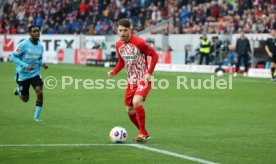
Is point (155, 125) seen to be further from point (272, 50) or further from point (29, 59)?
point (272, 50)

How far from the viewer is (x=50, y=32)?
156 ft

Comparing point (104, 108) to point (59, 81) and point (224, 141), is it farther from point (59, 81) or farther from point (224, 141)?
point (59, 81)

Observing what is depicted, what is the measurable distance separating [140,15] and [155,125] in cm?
3093

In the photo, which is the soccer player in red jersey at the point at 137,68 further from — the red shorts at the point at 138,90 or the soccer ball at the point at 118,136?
the soccer ball at the point at 118,136

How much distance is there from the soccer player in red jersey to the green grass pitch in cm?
51

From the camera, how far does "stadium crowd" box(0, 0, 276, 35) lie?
120ft

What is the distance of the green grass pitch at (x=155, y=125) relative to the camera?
10195mm

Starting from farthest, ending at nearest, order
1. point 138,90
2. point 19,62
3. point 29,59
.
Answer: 1. point 29,59
2. point 19,62
3. point 138,90

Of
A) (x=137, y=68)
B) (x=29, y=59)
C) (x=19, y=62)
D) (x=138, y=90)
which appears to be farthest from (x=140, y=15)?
(x=138, y=90)

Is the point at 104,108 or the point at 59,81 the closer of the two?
the point at 104,108

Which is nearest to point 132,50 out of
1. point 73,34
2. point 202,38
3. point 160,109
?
point 160,109

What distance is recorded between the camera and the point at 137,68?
466 inches

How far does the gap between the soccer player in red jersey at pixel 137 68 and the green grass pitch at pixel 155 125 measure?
51 cm

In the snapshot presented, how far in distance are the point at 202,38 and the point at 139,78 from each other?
24.0m
